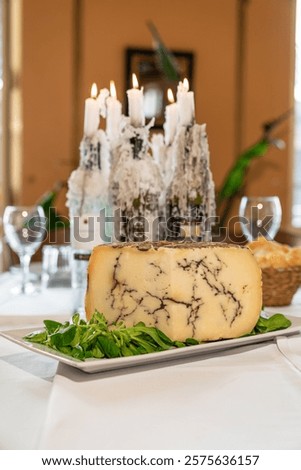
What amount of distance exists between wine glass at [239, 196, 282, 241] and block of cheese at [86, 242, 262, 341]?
774mm

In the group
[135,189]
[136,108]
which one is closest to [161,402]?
[135,189]

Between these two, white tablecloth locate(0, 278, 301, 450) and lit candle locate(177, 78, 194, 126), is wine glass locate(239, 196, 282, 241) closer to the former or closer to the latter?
lit candle locate(177, 78, 194, 126)

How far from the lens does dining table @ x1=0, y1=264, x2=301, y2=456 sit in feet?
1.94

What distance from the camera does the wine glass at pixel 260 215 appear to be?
1.70 metres

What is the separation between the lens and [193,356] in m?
0.88

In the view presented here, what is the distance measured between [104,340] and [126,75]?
3909 millimetres

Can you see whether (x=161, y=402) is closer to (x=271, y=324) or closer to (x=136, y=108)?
(x=271, y=324)

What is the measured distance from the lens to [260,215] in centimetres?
170

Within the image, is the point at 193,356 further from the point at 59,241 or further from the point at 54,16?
the point at 54,16

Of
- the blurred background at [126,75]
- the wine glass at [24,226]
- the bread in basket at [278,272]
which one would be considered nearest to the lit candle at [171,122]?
the bread in basket at [278,272]

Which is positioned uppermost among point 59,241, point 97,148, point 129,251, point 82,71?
point 82,71

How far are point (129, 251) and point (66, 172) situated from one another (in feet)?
12.0

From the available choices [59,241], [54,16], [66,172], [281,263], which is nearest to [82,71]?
[54,16]

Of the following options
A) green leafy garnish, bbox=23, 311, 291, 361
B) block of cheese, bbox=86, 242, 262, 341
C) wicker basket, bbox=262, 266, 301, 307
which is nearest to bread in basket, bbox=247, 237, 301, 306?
wicker basket, bbox=262, 266, 301, 307
